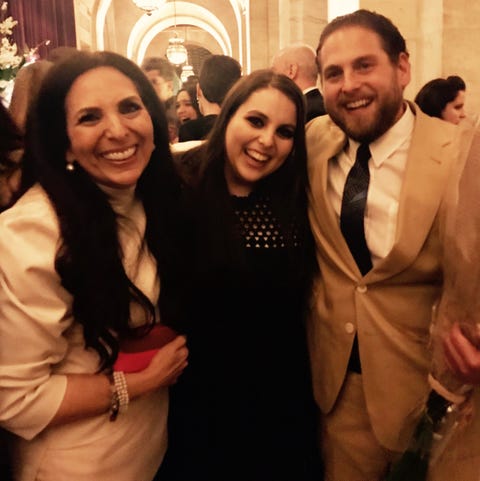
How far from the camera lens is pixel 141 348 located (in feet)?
4.60

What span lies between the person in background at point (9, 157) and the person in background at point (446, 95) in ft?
8.85

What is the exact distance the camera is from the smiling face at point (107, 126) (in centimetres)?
130

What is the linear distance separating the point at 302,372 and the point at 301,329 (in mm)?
158

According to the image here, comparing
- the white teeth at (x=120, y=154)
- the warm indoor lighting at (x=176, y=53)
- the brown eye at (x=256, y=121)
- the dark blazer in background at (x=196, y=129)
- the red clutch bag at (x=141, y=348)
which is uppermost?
the warm indoor lighting at (x=176, y=53)

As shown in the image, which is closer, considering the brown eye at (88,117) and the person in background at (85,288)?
the person in background at (85,288)

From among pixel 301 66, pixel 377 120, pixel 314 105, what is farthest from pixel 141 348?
pixel 301 66

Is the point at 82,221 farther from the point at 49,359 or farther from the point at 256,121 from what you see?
the point at 256,121

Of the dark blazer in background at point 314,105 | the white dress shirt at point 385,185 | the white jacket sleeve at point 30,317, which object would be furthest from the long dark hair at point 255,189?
the dark blazer in background at point 314,105

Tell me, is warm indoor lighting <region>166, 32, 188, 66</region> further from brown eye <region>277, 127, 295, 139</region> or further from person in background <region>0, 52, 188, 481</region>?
person in background <region>0, 52, 188, 481</region>

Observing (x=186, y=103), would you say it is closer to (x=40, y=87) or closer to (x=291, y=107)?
(x=291, y=107)

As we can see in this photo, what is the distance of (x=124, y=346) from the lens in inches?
53.9

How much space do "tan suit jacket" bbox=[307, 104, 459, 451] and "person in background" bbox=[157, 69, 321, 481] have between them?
0.12m

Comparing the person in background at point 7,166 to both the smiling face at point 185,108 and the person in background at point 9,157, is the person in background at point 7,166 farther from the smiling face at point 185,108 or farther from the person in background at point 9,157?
the smiling face at point 185,108

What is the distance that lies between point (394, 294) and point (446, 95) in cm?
224
